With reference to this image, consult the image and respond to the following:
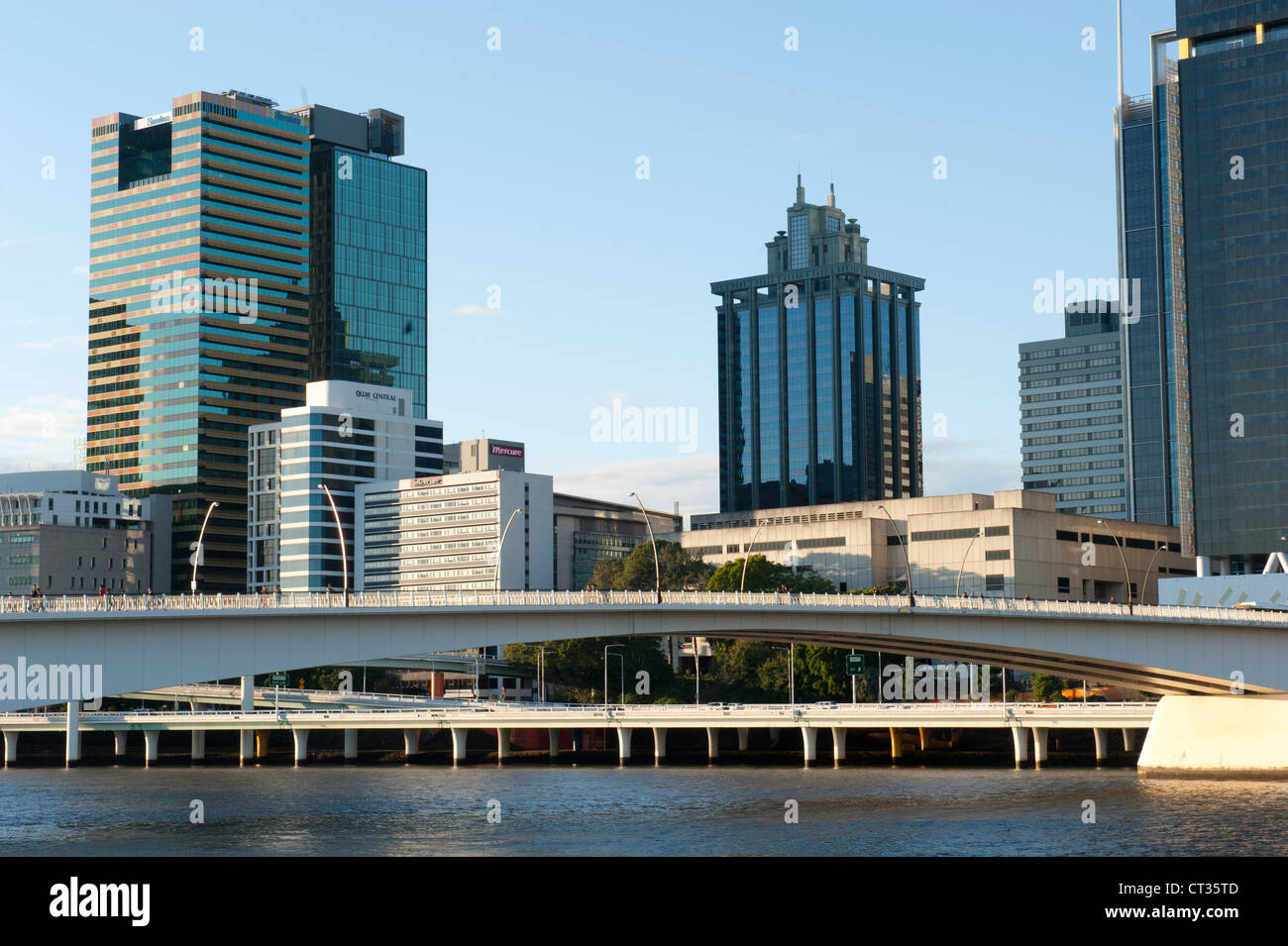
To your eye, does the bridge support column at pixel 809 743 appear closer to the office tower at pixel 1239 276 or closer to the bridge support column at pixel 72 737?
the bridge support column at pixel 72 737

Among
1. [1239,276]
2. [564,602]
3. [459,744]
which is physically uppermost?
[1239,276]

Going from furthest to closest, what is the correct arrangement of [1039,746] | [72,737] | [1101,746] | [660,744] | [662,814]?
[72,737] → [660,744] → [1101,746] → [1039,746] → [662,814]

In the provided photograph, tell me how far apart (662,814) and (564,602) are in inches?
794

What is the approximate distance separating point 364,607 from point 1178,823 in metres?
40.8

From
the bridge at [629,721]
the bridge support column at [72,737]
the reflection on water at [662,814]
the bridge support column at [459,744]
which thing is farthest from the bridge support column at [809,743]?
the bridge support column at [72,737]

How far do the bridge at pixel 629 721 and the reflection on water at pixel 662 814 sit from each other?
20.8ft

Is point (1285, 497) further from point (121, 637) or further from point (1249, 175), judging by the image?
point (121, 637)

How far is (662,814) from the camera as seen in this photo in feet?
230

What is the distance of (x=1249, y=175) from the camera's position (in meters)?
186

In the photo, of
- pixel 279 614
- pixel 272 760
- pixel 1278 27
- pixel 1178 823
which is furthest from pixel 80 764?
pixel 1278 27

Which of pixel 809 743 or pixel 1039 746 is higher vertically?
pixel 1039 746

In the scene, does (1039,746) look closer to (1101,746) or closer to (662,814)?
(1101,746)

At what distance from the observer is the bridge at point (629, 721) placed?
352 feet

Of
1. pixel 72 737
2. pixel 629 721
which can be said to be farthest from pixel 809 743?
pixel 72 737
